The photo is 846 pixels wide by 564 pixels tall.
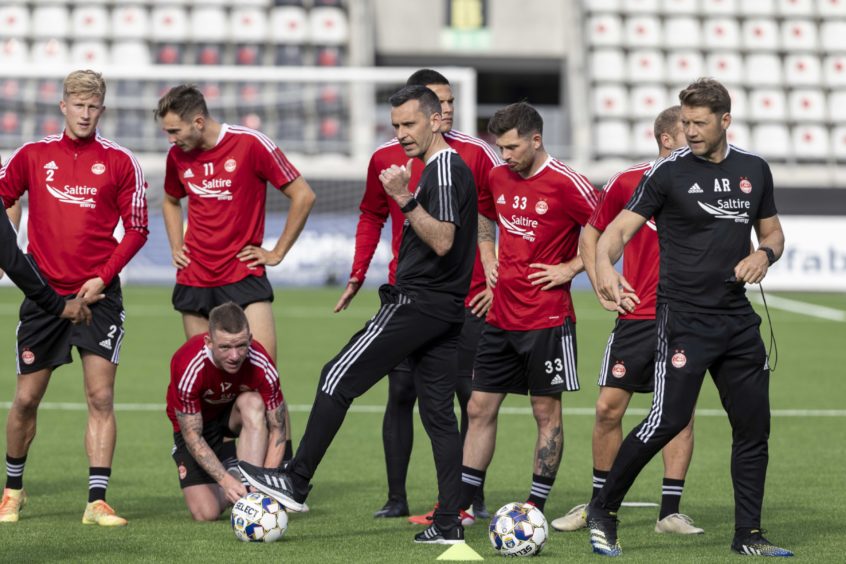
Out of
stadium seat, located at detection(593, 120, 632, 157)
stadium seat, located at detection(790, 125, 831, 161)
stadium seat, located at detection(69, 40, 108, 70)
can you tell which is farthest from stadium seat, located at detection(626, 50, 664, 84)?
stadium seat, located at detection(69, 40, 108, 70)

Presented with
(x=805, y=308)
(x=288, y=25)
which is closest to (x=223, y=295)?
(x=805, y=308)

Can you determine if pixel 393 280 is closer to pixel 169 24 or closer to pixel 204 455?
pixel 204 455

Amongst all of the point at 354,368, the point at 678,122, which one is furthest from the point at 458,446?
the point at 678,122

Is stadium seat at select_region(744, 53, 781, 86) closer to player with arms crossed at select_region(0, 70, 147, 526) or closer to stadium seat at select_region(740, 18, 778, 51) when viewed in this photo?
stadium seat at select_region(740, 18, 778, 51)

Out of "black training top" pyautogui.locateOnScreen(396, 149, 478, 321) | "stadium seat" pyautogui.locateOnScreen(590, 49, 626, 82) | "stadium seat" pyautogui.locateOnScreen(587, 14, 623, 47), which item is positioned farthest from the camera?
"stadium seat" pyautogui.locateOnScreen(587, 14, 623, 47)

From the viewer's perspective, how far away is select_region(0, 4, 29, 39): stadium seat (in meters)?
27.2

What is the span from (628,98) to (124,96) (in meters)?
10.9

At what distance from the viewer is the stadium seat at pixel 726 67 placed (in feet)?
94.2

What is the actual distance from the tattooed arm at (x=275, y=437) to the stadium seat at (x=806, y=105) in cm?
2302

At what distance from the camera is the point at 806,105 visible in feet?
93.0

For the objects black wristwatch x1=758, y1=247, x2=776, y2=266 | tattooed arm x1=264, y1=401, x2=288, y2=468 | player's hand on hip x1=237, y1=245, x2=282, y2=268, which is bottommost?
tattooed arm x1=264, y1=401, x2=288, y2=468

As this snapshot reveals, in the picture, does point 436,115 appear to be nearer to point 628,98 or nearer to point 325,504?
point 325,504

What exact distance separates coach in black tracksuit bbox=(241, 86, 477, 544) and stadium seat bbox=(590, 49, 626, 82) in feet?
74.7

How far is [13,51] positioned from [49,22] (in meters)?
1.14
